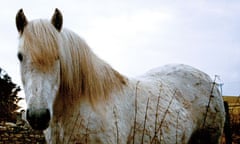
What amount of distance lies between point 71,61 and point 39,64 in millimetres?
520

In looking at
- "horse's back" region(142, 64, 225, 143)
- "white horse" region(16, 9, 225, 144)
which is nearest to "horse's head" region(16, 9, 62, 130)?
"white horse" region(16, 9, 225, 144)

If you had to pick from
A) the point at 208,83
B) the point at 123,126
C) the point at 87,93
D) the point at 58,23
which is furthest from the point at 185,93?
the point at 58,23

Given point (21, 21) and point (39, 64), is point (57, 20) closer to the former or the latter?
point (21, 21)

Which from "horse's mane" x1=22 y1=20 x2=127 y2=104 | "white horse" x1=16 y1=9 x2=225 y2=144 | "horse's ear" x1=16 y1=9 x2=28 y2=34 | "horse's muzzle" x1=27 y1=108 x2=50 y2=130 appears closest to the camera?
"horse's muzzle" x1=27 y1=108 x2=50 y2=130

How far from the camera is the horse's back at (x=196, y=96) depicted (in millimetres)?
5586

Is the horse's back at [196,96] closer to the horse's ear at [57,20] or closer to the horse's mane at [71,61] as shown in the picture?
the horse's mane at [71,61]

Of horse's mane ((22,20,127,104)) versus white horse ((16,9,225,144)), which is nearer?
white horse ((16,9,225,144))

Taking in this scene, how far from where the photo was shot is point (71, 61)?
155 inches

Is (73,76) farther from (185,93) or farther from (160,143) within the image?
(185,93)

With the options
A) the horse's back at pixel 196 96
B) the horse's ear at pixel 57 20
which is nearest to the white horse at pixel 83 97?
the horse's ear at pixel 57 20

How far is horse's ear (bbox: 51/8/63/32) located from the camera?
12.7 feet

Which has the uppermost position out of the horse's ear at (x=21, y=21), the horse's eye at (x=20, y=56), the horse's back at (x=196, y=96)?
the horse's ear at (x=21, y=21)

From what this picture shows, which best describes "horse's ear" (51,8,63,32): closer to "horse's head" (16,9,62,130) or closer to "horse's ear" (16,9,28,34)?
"horse's head" (16,9,62,130)

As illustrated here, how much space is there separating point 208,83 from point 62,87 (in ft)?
9.81
